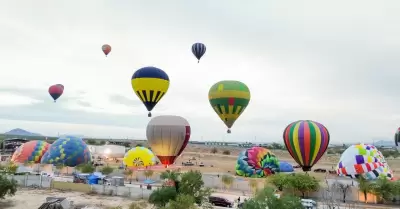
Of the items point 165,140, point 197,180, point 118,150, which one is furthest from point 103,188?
point 118,150

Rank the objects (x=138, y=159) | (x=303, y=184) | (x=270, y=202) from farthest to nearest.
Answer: (x=138, y=159) < (x=303, y=184) < (x=270, y=202)

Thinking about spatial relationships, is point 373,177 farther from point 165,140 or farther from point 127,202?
point 127,202

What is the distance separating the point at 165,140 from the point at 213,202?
10.3 m

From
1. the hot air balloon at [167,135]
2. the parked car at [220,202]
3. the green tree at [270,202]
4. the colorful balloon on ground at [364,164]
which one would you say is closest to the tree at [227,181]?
the hot air balloon at [167,135]

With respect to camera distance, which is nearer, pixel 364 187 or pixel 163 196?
pixel 163 196

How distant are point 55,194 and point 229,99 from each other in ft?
71.4

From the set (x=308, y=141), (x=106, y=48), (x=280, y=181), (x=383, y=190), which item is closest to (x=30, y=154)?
(x=106, y=48)

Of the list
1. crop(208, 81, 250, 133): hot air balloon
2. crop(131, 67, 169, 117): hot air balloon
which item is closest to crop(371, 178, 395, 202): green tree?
crop(208, 81, 250, 133): hot air balloon

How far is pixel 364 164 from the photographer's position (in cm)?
3791

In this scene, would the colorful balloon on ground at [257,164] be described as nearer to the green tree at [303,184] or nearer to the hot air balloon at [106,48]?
the green tree at [303,184]

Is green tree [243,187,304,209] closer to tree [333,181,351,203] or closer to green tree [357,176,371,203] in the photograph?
green tree [357,176,371,203]

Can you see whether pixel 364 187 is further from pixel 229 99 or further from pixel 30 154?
pixel 30 154

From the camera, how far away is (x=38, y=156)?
57562 millimetres

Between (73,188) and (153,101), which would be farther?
(153,101)
